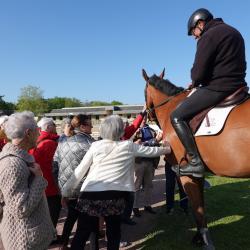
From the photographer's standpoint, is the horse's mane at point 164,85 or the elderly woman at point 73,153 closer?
the elderly woman at point 73,153

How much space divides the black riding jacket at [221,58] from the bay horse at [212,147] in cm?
37

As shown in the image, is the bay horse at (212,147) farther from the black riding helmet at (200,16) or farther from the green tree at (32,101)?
the green tree at (32,101)

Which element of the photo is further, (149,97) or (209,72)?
(149,97)

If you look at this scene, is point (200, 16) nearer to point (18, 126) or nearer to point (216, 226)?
point (18, 126)

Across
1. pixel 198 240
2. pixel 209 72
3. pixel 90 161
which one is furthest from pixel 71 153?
pixel 198 240

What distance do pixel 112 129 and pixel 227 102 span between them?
156 cm

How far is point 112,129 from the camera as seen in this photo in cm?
353

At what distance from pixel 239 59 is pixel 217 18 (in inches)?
25.5

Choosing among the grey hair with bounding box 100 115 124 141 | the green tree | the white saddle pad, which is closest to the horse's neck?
the white saddle pad

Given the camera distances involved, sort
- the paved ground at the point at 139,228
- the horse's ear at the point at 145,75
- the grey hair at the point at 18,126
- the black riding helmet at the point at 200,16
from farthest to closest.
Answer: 1. the horse's ear at the point at 145,75
2. the paved ground at the point at 139,228
3. the black riding helmet at the point at 200,16
4. the grey hair at the point at 18,126

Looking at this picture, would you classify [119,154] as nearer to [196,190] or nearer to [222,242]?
[196,190]

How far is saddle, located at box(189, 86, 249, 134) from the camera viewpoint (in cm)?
403

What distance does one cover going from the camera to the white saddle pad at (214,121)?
399cm

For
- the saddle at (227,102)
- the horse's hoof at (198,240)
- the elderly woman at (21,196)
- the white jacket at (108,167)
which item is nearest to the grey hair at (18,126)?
the elderly woman at (21,196)
